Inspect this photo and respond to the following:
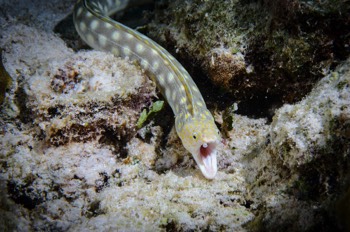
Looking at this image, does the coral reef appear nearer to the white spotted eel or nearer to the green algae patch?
the white spotted eel

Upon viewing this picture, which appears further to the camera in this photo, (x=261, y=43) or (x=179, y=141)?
(x=179, y=141)

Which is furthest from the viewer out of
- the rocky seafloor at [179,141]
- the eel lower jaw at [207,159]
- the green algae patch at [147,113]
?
the green algae patch at [147,113]

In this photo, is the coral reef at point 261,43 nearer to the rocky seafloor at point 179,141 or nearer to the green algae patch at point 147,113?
the rocky seafloor at point 179,141

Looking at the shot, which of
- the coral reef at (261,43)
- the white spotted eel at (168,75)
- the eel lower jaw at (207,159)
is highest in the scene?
the coral reef at (261,43)

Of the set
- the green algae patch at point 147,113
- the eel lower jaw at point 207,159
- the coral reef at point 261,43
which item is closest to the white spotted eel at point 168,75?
the eel lower jaw at point 207,159

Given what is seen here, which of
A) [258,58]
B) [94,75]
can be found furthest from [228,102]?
[94,75]

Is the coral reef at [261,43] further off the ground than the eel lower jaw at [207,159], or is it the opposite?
the coral reef at [261,43]

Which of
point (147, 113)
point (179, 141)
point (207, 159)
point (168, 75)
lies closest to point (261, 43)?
point (168, 75)

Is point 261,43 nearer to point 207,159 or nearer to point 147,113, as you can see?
point 207,159
